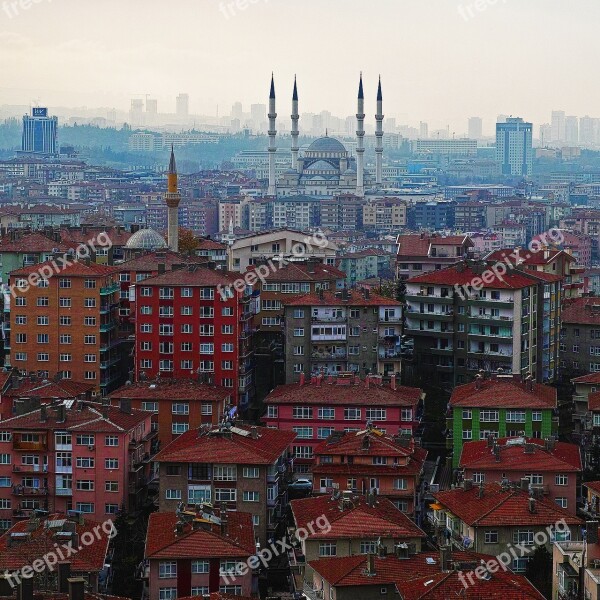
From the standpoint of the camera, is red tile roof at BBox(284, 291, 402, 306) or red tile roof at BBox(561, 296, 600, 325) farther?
red tile roof at BBox(561, 296, 600, 325)

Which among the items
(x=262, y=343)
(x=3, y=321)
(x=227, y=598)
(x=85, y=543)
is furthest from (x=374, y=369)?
(x=227, y=598)

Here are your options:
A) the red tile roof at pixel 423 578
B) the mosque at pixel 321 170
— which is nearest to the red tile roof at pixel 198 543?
the red tile roof at pixel 423 578

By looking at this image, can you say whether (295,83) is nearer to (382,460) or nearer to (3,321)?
(3,321)

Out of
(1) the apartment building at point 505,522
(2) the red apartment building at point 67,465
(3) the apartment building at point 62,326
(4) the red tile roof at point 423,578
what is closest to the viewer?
(4) the red tile roof at point 423,578

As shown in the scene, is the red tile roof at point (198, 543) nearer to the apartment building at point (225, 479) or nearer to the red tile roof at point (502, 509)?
the apartment building at point (225, 479)

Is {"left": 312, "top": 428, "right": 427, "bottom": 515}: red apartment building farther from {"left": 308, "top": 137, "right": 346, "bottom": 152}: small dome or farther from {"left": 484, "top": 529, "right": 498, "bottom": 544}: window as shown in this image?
{"left": 308, "top": 137, "right": 346, "bottom": 152}: small dome

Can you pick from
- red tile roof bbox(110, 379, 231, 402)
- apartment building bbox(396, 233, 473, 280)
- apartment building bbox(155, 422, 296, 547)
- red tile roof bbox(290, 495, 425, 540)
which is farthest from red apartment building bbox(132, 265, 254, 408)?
apartment building bbox(396, 233, 473, 280)
